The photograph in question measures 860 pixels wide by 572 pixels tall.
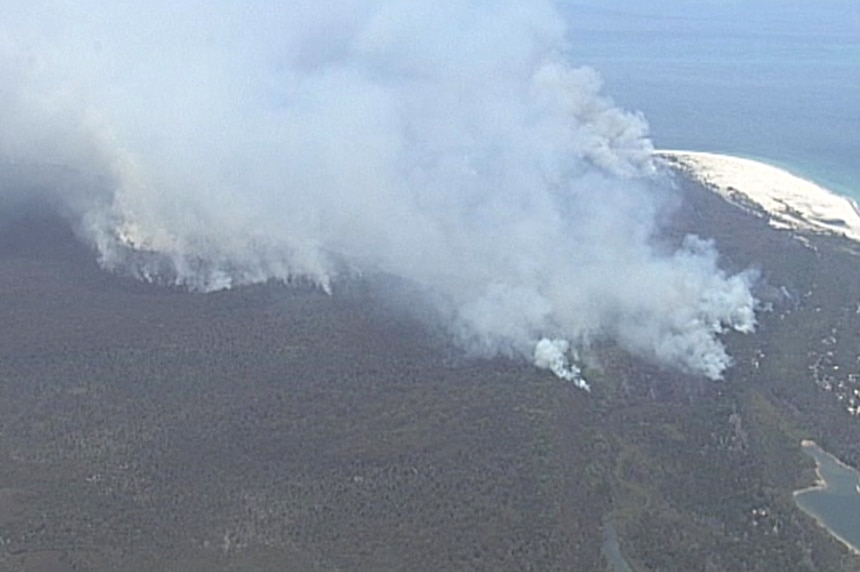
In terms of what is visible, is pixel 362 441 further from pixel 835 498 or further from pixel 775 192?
pixel 775 192

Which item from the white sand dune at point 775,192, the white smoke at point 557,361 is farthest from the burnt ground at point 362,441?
the white sand dune at point 775,192

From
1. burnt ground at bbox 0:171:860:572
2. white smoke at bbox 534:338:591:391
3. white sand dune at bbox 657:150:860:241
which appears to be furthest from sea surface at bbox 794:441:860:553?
white sand dune at bbox 657:150:860:241

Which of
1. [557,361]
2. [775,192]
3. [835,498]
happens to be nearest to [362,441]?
[557,361]

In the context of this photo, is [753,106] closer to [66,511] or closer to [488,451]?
[488,451]

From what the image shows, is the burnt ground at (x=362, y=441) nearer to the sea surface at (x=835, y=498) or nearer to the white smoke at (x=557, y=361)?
the sea surface at (x=835, y=498)

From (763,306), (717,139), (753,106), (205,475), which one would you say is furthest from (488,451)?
(753,106)

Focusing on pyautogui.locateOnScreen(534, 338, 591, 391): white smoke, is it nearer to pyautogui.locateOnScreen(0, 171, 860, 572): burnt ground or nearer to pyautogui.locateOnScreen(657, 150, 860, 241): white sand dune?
pyautogui.locateOnScreen(0, 171, 860, 572): burnt ground
